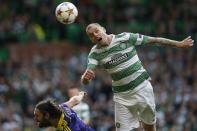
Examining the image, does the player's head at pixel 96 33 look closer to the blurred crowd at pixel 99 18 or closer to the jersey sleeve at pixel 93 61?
the jersey sleeve at pixel 93 61

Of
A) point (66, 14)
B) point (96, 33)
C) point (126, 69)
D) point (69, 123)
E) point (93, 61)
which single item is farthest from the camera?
point (66, 14)

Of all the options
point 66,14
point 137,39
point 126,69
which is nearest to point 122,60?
point 126,69

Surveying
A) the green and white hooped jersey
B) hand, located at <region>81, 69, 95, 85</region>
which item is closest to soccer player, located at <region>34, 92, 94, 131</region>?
hand, located at <region>81, 69, 95, 85</region>

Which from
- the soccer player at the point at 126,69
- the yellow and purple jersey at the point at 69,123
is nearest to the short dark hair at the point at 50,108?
the yellow and purple jersey at the point at 69,123

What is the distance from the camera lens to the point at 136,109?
13109 millimetres

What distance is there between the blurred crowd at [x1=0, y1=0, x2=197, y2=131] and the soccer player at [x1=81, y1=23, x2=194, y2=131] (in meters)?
7.25

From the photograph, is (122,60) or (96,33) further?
(122,60)

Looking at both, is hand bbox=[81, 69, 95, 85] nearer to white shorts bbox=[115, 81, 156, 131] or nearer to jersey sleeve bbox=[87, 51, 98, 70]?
jersey sleeve bbox=[87, 51, 98, 70]

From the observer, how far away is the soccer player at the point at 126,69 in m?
12.8

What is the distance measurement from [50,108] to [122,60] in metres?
2.39

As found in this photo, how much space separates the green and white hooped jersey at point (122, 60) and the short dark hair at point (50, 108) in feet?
6.62

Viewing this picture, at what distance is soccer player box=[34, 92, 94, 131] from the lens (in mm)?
10766

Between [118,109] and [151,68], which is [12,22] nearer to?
[151,68]

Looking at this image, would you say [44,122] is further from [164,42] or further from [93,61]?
[164,42]
